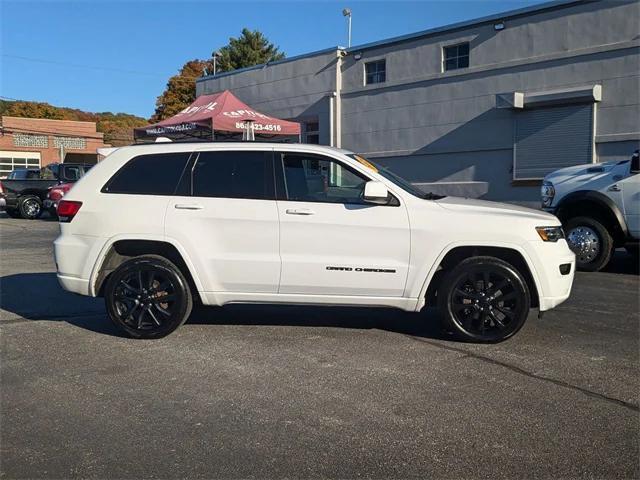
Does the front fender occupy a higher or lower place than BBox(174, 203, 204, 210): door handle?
lower

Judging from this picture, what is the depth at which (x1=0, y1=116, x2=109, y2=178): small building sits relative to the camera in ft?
172

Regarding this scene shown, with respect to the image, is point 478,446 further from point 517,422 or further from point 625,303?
point 625,303

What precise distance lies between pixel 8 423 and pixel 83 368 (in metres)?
1.06

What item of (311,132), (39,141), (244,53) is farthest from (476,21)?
(39,141)

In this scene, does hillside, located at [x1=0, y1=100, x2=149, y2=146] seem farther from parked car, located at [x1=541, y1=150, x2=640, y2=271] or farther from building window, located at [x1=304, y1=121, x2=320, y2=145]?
parked car, located at [x1=541, y1=150, x2=640, y2=271]

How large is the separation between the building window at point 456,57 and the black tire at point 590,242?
1034 cm

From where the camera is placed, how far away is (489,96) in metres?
18.2

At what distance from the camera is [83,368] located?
4.97 meters

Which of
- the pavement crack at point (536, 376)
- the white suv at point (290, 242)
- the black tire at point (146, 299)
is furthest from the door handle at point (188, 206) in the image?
the pavement crack at point (536, 376)

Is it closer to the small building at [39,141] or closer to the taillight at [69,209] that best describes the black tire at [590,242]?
the taillight at [69,209]

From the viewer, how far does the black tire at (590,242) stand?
9602mm

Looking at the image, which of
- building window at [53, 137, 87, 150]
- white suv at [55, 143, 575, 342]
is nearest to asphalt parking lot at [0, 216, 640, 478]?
white suv at [55, 143, 575, 342]

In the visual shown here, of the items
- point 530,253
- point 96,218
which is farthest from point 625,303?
point 96,218

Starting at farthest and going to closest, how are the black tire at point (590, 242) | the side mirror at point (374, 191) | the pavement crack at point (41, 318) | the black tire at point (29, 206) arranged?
1. the black tire at point (29, 206)
2. the black tire at point (590, 242)
3. the pavement crack at point (41, 318)
4. the side mirror at point (374, 191)
